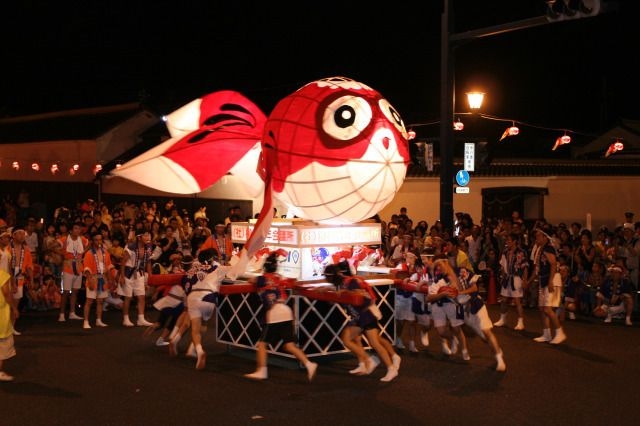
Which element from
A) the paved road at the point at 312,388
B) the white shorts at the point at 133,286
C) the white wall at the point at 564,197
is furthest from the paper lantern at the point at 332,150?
the white wall at the point at 564,197

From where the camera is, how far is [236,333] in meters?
9.87

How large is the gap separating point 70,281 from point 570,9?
8.75 m

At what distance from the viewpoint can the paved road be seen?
6.96m

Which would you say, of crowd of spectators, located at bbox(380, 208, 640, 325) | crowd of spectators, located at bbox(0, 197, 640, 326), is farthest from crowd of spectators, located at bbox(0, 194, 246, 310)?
crowd of spectators, located at bbox(380, 208, 640, 325)

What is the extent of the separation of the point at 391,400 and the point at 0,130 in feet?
100

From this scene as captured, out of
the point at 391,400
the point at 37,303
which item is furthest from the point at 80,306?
the point at 391,400

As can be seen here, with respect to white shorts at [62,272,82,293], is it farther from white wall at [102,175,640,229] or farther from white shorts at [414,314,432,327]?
white wall at [102,175,640,229]

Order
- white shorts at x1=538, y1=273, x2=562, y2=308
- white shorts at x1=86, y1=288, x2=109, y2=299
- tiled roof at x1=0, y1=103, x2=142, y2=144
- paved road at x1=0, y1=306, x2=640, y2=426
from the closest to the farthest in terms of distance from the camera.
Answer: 1. paved road at x1=0, y1=306, x2=640, y2=426
2. white shorts at x1=538, y1=273, x2=562, y2=308
3. white shorts at x1=86, y1=288, x2=109, y2=299
4. tiled roof at x1=0, y1=103, x2=142, y2=144

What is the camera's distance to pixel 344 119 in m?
8.76

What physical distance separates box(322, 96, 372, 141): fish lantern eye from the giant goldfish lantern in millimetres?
12

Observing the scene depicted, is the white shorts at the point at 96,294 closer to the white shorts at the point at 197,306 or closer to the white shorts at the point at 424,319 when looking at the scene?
the white shorts at the point at 197,306

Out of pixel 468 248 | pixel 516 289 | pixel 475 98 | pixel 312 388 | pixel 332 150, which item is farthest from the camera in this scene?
pixel 475 98

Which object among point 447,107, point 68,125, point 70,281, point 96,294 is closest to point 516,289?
point 447,107

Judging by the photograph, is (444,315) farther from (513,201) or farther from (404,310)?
(513,201)
